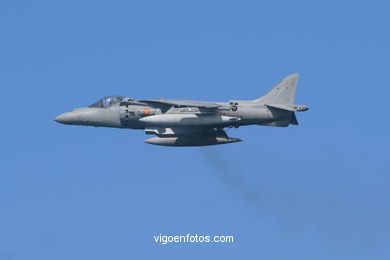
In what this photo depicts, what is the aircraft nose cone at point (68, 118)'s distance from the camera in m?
63.9

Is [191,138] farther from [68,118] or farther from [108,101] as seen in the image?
[68,118]

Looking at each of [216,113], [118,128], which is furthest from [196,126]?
[118,128]

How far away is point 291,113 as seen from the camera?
60812mm

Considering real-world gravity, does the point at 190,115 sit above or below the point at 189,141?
above

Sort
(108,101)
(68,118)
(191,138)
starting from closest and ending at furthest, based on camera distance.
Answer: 1. (191,138)
2. (108,101)
3. (68,118)

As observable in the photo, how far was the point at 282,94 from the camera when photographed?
61.7m

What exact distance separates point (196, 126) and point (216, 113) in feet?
4.20

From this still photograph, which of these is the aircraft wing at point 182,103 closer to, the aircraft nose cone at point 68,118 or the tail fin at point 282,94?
the tail fin at point 282,94

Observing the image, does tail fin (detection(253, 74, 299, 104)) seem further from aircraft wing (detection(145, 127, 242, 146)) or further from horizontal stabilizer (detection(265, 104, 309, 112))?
aircraft wing (detection(145, 127, 242, 146))

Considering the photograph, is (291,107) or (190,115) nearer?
(291,107)

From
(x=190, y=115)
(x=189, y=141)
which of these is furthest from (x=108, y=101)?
(x=190, y=115)

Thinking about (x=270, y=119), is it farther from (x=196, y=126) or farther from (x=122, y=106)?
(x=122, y=106)

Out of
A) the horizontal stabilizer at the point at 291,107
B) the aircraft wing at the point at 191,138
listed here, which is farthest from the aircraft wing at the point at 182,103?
the horizontal stabilizer at the point at 291,107

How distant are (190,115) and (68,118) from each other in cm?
797
